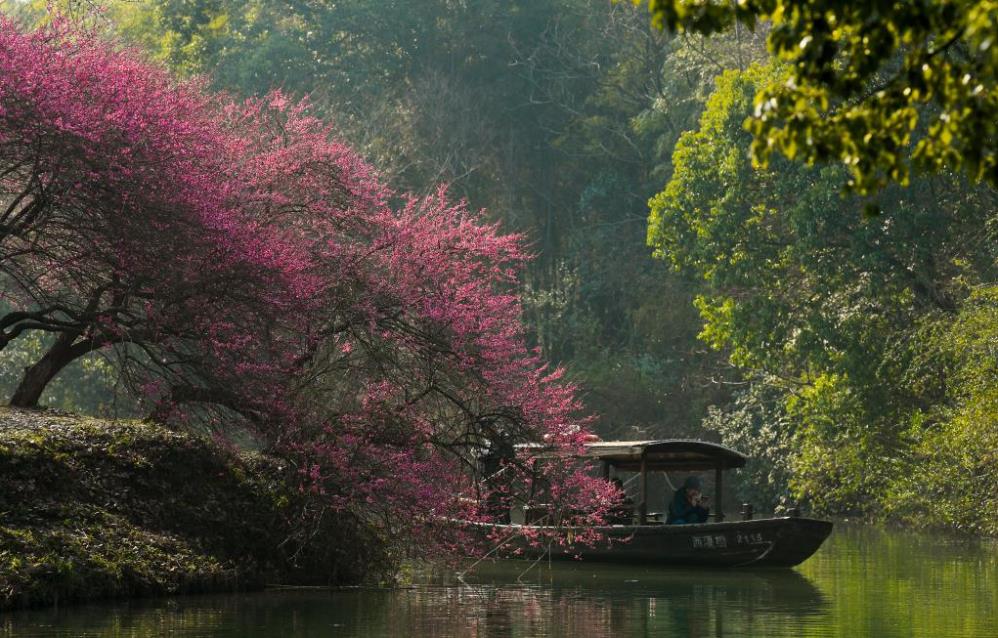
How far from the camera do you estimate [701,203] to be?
129ft

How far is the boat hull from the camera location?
1057 inches

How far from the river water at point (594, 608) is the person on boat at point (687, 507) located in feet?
5.09

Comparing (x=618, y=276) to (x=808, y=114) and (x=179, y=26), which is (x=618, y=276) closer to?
(x=179, y=26)

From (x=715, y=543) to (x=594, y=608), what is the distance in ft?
22.6

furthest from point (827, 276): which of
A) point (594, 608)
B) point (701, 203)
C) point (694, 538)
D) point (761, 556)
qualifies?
point (594, 608)

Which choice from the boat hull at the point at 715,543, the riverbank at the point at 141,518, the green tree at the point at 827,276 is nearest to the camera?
the riverbank at the point at 141,518

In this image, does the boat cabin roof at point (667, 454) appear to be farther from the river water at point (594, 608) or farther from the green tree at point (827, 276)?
the green tree at point (827, 276)

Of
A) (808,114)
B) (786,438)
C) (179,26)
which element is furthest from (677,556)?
(179,26)

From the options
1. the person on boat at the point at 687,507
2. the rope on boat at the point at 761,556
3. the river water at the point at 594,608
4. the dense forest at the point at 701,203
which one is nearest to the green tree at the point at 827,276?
the dense forest at the point at 701,203

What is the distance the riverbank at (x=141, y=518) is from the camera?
19000 millimetres

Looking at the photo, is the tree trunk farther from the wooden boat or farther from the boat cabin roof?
the boat cabin roof

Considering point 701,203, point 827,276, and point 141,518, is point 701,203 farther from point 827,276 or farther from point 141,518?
point 141,518

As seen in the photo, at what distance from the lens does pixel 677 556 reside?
27.3 m

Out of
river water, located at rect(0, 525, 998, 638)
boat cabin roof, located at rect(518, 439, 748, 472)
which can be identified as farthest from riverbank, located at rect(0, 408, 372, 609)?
boat cabin roof, located at rect(518, 439, 748, 472)
